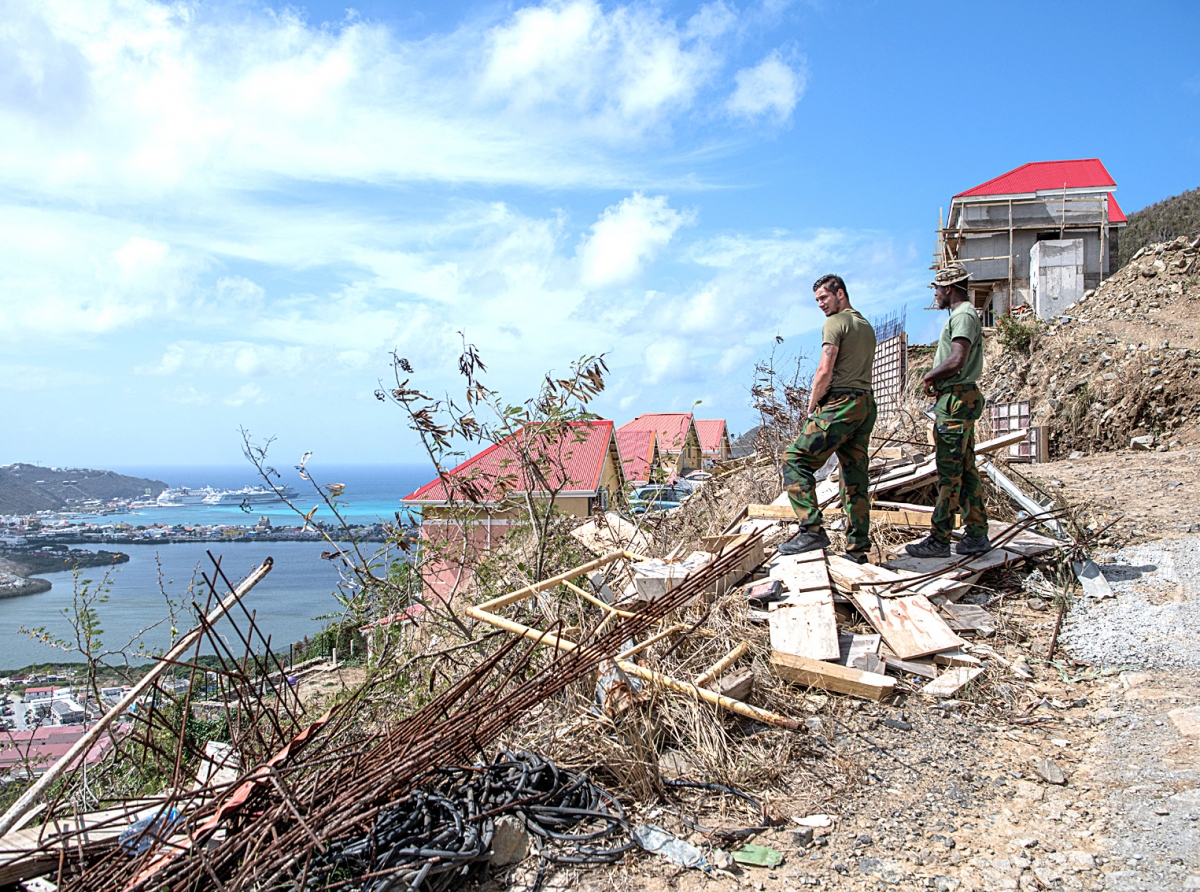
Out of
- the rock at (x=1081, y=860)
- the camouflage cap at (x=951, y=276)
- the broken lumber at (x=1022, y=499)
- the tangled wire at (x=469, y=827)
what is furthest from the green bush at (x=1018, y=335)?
the tangled wire at (x=469, y=827)

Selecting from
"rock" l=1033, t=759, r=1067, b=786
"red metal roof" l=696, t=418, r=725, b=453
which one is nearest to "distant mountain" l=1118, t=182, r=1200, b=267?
"red metal roof" l=696, t=418, r=725, b=453

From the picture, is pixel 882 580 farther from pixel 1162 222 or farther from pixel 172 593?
pixel 1162 222

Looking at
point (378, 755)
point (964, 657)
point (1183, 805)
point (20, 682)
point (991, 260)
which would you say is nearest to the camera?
point (1183, 805)

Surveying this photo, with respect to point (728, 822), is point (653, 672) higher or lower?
higher

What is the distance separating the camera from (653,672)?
10.9ft

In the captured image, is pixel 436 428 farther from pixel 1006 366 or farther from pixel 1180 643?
pixel 1006 366

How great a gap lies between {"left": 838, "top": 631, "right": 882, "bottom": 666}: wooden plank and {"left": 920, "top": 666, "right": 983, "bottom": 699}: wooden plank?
1.02ft

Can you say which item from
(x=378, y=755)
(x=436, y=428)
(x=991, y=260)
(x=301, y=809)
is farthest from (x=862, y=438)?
(x=991, y=260)

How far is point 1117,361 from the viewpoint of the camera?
39.0ft

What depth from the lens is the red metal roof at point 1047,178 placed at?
26906 millimetres

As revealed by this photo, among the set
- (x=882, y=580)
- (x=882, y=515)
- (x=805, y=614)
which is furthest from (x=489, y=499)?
(x=882, y=515)

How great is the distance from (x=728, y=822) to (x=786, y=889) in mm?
384

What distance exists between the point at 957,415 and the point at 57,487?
3212cm

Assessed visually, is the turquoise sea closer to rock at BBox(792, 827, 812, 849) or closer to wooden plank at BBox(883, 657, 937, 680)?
rock at BBox(792, 827, 812, 849)
